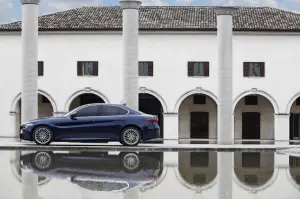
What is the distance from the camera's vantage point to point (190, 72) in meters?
38.4

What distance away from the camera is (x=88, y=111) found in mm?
21641

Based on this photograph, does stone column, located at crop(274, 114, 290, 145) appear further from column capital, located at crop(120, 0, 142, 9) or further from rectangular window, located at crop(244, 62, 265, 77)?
column capital, located at crop(120, 0, 142, 9)

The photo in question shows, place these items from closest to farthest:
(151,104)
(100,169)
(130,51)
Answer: (100,169) → (130,51) → (151,104)

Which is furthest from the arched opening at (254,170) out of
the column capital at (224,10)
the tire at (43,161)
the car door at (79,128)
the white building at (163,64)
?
the white building at (163,64)

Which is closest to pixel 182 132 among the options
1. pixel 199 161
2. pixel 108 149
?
pixel 108 149

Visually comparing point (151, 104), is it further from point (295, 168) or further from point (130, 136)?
point (295, 168)

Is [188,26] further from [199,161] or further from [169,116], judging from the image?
[199,161]

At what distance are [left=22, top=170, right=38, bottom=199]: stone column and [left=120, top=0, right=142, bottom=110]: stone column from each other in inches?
470

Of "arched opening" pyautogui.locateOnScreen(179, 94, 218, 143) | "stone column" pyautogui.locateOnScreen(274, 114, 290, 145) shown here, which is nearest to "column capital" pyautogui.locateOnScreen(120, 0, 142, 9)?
"stone column" pyautogui.locateOnScreen(274, 114, 290, 145)

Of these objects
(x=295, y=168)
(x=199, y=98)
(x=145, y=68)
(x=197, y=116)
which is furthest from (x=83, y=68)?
(x=295, y=168)

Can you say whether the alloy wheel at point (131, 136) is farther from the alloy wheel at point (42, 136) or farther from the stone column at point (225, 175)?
the stone column at point (225, 175)

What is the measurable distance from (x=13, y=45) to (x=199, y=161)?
2465cm

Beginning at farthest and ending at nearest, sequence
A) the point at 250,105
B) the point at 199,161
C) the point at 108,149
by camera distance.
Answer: the point at 250,105, the point at 108,149, the point at 199,161

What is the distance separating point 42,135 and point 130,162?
6.37 meters
